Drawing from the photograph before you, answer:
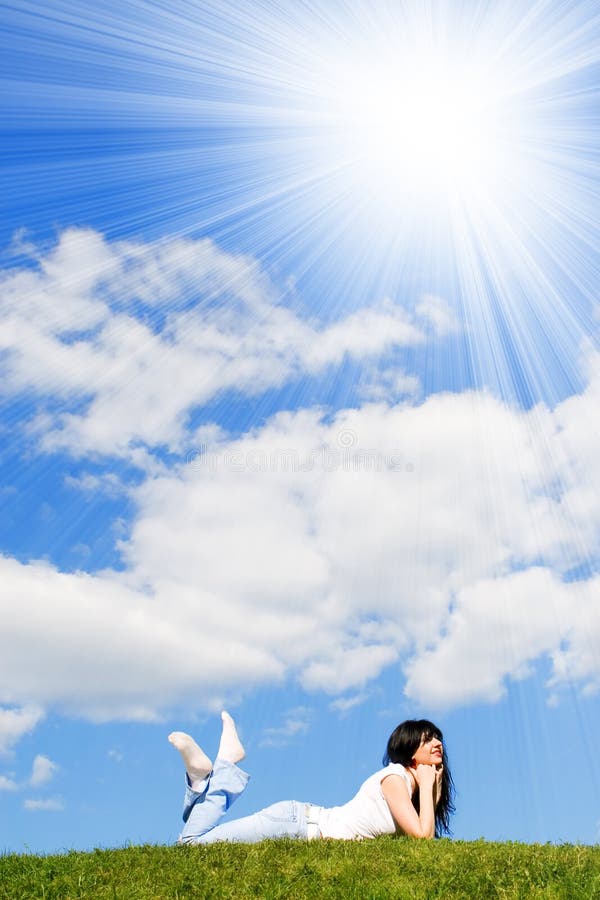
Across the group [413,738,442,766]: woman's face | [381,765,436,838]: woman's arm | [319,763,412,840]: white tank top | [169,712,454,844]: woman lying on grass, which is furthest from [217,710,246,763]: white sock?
[413,738,442,766]: woman's face

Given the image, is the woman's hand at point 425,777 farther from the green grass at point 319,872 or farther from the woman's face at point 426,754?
the green grass at point 319,872

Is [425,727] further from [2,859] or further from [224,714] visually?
[2,859]

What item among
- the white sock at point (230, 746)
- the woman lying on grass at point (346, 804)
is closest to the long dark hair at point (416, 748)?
the woman lying on grass at point (346, 804)

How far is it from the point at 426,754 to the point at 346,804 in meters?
1.42

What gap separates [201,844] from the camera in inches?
451

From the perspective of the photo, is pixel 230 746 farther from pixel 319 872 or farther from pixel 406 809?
pixel 319 872

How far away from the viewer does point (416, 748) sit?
1236 cm

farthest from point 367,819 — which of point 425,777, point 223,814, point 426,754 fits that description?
point 223,814

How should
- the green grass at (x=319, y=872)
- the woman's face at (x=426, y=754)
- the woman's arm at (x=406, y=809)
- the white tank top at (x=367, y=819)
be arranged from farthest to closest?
the woman's face at (x=426, y=754), the white tank top at (x=367, y=819), the woman's arm at (x=406, y=809), the green grass at (x=319, y=872)

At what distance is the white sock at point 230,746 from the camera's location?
12.7 m

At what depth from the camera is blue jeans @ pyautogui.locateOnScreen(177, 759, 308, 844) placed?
11664 mm

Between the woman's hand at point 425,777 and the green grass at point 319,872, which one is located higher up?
the woman's hand at point 425,777

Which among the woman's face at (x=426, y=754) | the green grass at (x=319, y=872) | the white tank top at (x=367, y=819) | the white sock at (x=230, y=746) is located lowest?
the green grass at (x=319, y=872)

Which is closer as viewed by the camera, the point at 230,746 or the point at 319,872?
the point at 319,872
